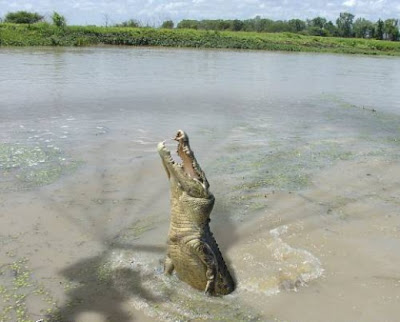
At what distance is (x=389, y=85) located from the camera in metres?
21.7

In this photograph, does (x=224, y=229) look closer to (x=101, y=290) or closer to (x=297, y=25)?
(x=101, y=290)

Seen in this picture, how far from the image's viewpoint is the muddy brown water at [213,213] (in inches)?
171

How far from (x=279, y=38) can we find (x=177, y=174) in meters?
53.9

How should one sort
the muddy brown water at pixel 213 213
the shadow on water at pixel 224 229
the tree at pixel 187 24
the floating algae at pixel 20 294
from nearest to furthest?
the floating algae at pixel 20 294
the muddy brown water at pixel 213 213
the shadow on water at pixel 224 229
the tree at pixel 187 24

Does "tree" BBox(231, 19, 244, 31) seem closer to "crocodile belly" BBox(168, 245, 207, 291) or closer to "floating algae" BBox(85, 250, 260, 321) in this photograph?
"floating algae" BBox(85, 250, 260, 321)

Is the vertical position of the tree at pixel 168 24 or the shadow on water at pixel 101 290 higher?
the tree at pixel 168 24

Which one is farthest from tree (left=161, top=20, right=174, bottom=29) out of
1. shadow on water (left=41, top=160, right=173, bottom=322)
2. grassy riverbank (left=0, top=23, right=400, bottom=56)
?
shadow on water (left=41, top=160, right=173, bottom=322)

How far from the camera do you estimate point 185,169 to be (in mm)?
4105

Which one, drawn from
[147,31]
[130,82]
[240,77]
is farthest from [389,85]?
[147,31]

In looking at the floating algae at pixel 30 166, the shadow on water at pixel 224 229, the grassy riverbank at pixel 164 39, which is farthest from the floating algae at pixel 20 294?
the grassy riverbank at pixel 164 39

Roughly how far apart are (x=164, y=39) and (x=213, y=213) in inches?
1626

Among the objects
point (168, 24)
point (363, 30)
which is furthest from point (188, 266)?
point (363, 30)

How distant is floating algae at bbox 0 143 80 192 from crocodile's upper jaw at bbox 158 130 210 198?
3.54 meters

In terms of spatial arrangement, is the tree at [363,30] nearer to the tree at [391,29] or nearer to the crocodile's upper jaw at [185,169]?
the tree at [391,29]
